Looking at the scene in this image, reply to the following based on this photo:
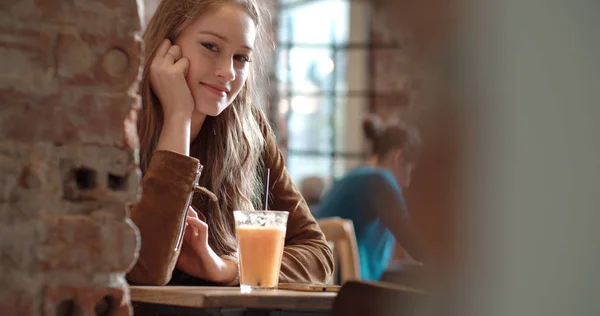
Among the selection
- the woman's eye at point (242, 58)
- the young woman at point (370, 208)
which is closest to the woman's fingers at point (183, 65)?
the woman's eye at point (242, 58)

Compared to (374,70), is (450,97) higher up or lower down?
lower down

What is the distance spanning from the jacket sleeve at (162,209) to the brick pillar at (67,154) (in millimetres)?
435

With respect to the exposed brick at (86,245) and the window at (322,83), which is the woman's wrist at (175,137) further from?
the window at (322,83)

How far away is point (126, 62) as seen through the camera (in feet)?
3.40

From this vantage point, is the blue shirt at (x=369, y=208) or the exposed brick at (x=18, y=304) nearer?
the exposed brick at (x=18, y=304)

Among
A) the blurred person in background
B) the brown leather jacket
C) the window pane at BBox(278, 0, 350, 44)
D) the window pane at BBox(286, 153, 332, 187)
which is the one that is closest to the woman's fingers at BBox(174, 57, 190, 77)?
the brown leather jacket

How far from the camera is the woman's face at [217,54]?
5.77ft

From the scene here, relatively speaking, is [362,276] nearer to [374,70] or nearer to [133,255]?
[133,255]

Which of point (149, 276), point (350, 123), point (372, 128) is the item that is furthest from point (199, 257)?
point (350, 123)

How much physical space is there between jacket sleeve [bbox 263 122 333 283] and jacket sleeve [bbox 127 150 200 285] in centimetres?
29

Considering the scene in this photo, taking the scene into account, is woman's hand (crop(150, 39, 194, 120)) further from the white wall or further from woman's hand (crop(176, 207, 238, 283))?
the white wall

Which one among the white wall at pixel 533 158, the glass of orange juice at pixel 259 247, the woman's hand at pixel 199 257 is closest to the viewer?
the white wall at pixel 533 158

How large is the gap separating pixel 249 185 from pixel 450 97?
1363 millimetres

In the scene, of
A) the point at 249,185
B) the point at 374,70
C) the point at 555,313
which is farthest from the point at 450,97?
the point at 374,70
